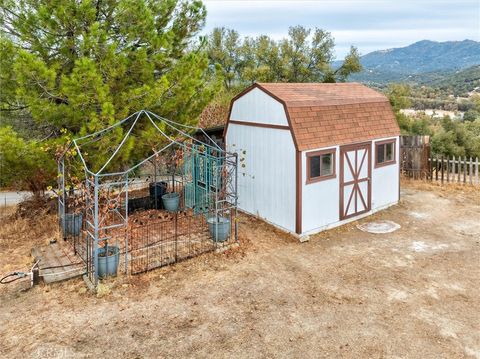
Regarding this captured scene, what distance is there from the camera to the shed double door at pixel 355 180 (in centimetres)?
1089

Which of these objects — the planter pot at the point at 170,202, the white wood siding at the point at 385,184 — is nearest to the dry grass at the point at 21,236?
the planter pot at the point at 170,202

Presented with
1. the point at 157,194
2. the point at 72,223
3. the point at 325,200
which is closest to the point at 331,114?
the point at 325,200

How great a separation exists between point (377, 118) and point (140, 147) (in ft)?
24.2

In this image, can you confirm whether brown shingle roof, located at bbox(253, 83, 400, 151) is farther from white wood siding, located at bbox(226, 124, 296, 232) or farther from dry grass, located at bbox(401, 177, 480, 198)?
dry grass, located at bbox(401, 177, 480, 198)

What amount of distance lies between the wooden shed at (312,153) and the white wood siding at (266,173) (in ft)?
0.09

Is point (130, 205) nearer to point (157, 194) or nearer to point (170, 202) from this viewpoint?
point (157, 194)

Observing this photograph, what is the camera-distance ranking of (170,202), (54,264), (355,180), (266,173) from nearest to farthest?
(54,264), (266,173), (355,180), (170,202)

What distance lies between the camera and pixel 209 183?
37.5 ft

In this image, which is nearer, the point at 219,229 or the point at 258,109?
the point at 219,229

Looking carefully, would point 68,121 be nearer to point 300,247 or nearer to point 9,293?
point 9,293

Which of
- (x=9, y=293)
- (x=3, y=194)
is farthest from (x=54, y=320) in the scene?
(x=3, y=194)

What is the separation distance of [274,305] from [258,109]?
6.04 metres

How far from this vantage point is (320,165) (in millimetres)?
10367

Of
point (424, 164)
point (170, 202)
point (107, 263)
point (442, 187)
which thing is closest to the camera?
point (107, 263)
